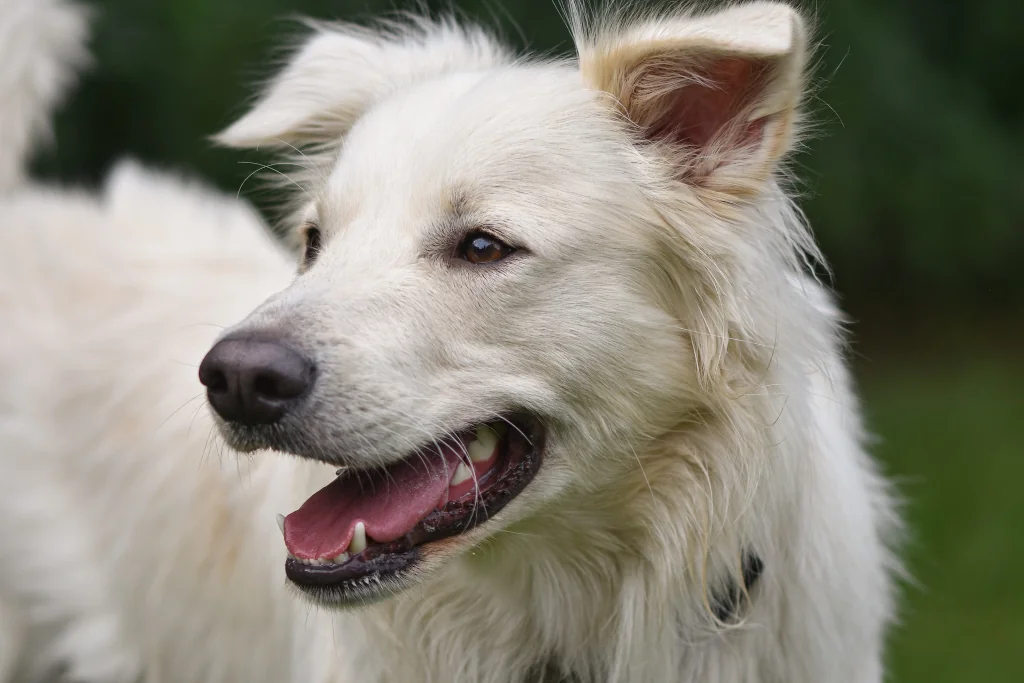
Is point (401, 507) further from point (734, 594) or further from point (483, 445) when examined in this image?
point (734, 594)

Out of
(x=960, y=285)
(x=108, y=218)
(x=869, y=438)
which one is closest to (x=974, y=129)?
(x=960, y=285)

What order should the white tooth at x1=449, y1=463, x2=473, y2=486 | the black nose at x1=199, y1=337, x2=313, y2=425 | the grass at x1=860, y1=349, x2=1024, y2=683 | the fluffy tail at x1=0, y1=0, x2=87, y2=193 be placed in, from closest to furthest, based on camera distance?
the black nose at x1=199, y1=337, x2=313, y2=425, the white tooth at x1=449, y1=463, x2=473, y2=486, the fluffy tail at x1=0, y1=0, x2=87, y2=193, the grass at x1=860, y1=349, x2=1024, y2=683

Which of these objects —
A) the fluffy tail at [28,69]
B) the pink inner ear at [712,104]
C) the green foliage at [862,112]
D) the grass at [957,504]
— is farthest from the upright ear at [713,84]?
the green foliage at [862,112]

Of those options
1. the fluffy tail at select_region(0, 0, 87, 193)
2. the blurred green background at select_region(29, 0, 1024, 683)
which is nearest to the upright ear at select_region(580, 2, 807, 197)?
the fluffy tail at select_region(0, 0, 87, 193)

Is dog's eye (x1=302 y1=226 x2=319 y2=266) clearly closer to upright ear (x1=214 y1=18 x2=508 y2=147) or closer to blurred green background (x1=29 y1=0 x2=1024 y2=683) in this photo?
upright ear (x1=214 y1=18 x2=508 y2=147)

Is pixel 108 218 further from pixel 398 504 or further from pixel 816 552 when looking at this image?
pixel 816 552

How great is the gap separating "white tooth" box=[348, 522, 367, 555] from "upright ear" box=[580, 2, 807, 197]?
1169mm

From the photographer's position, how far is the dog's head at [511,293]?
2477mm

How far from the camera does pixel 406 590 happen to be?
253cm

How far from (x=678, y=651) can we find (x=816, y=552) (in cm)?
43

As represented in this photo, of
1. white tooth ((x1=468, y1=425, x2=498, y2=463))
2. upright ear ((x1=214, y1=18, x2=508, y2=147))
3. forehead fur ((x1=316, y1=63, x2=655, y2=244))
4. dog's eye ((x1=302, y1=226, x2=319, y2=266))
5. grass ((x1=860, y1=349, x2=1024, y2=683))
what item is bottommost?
grass ((x1=860, y1=349, x2=1024, y2=683))

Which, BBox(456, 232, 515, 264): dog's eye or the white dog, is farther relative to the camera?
BBox(456, 232, 515, 264): dog's eye

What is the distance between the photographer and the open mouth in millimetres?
2494

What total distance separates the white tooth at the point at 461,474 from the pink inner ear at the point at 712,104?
985 mm
